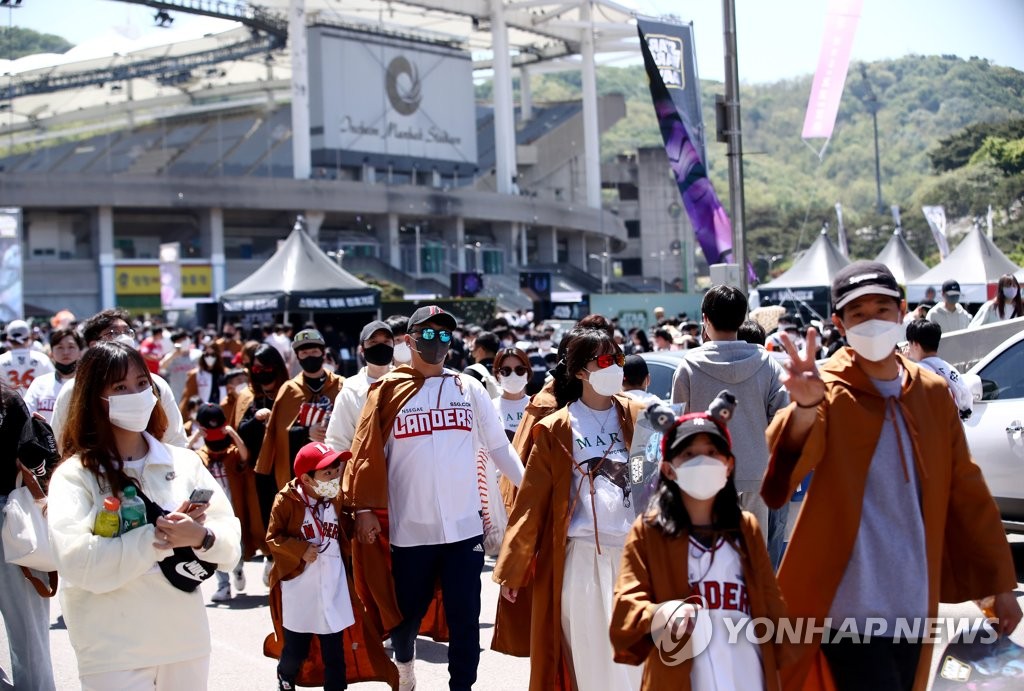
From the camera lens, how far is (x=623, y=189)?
109 m

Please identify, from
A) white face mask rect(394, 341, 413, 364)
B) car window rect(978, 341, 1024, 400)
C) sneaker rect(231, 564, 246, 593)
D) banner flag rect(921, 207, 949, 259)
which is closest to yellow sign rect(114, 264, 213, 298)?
banner flag rect(921, 207, 949, 259)

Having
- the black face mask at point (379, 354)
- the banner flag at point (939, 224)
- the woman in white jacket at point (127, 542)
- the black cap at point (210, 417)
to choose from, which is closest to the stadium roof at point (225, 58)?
the banner flag at point (939, 224)

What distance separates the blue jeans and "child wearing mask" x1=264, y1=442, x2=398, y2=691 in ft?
3.77

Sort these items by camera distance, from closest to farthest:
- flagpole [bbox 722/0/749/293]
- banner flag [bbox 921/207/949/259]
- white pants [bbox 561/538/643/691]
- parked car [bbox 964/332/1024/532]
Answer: white pants [bbox 561/538/643/691] < parked car [bbox 964/332/1024/532] < flagpole [bbox 722/0/749/293] < banner flag [bbox 921/207/949/259]

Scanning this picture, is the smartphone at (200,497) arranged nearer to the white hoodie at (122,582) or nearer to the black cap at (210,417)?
the white hoodie at (122,582)

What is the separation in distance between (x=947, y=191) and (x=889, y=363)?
5407 cm

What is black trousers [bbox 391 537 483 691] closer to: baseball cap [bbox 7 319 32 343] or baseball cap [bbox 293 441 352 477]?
baseball cap [bbox 293 441 352 477]

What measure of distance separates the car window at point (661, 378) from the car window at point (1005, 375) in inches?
97.7

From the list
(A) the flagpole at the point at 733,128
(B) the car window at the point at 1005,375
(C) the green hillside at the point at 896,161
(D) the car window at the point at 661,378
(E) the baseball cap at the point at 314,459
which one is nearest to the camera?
(E) the baseball cap at the point at 314,459

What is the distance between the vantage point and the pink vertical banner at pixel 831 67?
41.1ft

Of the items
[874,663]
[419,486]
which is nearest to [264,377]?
[419,486]

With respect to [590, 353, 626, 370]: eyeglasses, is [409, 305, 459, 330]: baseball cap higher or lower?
higher

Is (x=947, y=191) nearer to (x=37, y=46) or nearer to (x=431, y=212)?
(x=431, y=212)

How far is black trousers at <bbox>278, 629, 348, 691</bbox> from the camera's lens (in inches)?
243
